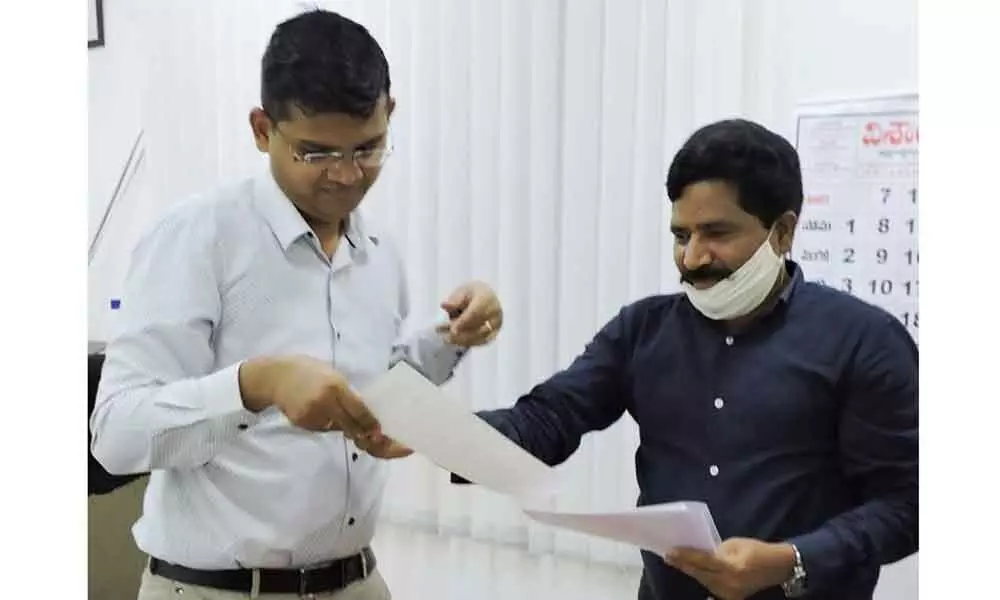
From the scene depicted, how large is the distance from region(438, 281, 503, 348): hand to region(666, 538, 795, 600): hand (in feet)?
1.15

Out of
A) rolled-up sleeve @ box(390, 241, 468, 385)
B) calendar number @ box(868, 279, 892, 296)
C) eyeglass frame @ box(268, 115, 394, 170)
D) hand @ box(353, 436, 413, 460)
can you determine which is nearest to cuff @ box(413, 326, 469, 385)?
rolled-up sleeve @ box(390, 241, 468, 385)

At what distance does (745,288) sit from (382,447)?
41 centimetres

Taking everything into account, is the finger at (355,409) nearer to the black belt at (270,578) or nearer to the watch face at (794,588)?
the black belt at (270,578)

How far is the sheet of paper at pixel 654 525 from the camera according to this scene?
0.92 m

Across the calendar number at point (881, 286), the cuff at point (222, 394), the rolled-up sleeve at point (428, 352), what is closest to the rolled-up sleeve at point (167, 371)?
the cuff at point (222, 394)

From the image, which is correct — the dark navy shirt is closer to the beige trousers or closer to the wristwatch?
the wristwatch

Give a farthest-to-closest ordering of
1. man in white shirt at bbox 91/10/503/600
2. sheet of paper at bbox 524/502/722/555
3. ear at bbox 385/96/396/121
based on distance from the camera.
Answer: ear at bbox 385/96/396/121 < man in white shirt at bbox 91/10/503/600 < sheet of paper at bbox 524/502/722/555

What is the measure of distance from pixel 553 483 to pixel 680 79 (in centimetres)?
49

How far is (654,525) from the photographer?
937mm

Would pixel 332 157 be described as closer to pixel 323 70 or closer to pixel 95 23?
pixel 323 70

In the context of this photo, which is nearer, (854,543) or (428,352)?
(854,543)

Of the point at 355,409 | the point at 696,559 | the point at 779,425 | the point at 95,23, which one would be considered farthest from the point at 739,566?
the point at 95,23

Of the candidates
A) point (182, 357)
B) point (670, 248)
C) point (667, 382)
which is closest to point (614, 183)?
point (670, 248)

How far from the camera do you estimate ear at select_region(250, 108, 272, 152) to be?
3.64 feet
